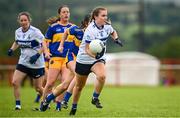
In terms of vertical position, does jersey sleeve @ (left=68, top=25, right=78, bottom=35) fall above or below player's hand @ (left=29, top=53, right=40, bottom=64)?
above

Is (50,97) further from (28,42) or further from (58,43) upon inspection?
(28,42)

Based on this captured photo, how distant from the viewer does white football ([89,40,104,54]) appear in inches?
513

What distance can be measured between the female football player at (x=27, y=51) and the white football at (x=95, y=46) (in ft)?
9.83

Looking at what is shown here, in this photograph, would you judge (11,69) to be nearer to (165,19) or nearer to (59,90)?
(59,90)

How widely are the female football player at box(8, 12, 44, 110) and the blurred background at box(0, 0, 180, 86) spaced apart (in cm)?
2108

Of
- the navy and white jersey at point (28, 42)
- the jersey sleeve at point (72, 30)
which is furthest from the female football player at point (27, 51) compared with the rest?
the jersey sleeve at point (72, 30)

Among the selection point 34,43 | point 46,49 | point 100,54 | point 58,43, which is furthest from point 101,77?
point 34,43

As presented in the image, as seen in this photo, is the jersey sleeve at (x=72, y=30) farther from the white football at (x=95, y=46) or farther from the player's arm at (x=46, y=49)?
the white football at (x=95, y=46)

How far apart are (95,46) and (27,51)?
3402 mm

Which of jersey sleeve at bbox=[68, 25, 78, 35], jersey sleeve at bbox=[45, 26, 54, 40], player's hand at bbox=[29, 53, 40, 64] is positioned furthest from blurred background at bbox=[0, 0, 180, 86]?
jersey sleeve at bbox=[68, 25, 78, 35]

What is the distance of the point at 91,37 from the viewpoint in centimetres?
1326

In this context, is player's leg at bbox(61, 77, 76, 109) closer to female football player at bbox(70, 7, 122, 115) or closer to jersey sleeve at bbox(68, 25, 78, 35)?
jersey sleeve at bbox(68, 25, 78, 35)

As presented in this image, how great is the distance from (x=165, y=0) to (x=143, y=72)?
40.6 m

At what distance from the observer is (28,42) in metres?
16.0
